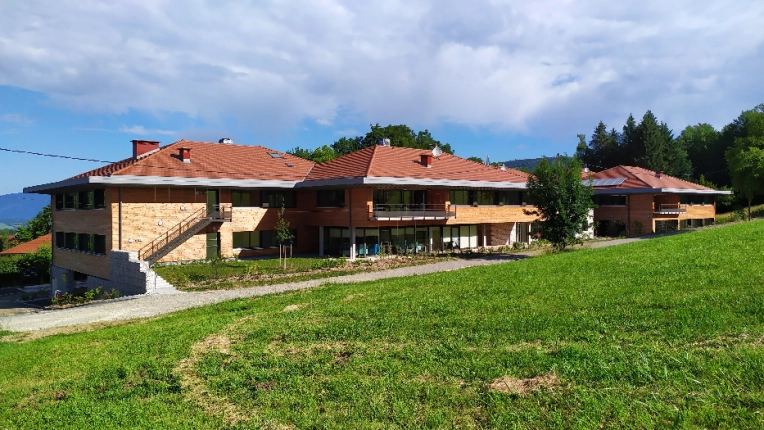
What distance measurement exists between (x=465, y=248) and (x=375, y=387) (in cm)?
3031

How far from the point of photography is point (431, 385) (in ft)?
23.7

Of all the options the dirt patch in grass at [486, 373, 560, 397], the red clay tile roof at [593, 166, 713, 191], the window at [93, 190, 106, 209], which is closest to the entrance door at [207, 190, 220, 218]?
the window at [93, 190, 106, 209]

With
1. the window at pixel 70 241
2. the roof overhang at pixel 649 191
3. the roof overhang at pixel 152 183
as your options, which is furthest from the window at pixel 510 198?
the window at pixel 70 241

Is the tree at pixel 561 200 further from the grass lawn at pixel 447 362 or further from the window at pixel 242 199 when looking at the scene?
the window at pixel 242 199

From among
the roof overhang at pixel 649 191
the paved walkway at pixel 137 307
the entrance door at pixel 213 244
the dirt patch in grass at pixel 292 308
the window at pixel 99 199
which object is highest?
the roof overhang at pixel 649 191

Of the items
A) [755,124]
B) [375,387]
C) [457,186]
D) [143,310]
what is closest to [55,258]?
[143,310]

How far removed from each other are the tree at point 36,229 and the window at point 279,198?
48.6m

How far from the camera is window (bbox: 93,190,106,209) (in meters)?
28.5

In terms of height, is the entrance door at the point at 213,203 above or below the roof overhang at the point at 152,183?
below

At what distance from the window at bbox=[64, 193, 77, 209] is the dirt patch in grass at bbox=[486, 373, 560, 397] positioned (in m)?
32.7

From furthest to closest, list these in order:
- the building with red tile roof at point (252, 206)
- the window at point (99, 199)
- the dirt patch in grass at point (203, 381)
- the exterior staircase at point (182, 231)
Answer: the window at point (99, 199), the building with red tile roof at point (252, 206), the exterior staircase at point (182, 231), the dirt patch in grass at point (203, 381)

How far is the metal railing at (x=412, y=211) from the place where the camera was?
31.2 metres

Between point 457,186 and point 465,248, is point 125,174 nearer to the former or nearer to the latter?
point 457,186

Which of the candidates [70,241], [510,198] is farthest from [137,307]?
[510,198]
